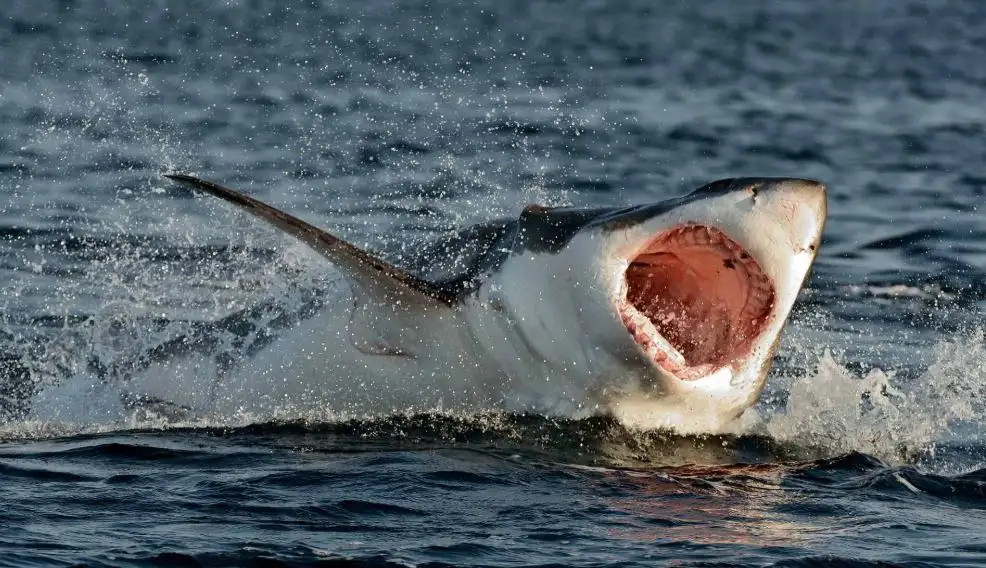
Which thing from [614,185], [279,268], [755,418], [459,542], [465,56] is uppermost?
[465,56]

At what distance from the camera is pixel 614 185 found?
16141mm

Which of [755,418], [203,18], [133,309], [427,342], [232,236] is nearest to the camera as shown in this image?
[427,342]

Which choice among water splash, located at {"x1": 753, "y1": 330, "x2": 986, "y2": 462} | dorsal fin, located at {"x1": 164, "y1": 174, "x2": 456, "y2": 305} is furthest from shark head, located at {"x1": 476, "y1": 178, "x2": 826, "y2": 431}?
water splash, located at {"x1": 753, "y1": 330, "x2": 986, "y2": 462}

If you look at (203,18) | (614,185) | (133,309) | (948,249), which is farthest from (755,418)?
(203,18)

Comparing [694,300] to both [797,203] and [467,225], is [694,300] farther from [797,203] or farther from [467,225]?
[467,225]

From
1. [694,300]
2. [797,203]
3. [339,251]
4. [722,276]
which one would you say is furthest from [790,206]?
[339,251]

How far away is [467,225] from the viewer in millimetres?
11031

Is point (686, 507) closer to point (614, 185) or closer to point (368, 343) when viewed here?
point (368, 343)

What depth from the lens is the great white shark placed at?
596 cm

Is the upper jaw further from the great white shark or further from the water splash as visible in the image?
the water splash

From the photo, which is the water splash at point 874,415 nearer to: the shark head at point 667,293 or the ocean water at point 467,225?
the ocean water at point 467,225

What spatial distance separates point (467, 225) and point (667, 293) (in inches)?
187

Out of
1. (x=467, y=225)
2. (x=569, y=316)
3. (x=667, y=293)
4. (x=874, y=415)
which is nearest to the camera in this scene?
(x=569, y=316)

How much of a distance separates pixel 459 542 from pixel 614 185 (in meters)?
11.0
